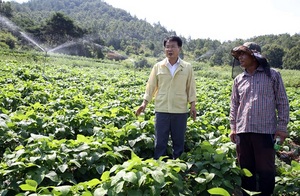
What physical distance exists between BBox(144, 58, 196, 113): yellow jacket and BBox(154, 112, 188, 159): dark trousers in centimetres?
9

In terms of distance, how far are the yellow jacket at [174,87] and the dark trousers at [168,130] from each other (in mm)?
87

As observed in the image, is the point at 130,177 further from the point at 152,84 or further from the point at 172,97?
the point at 152,84

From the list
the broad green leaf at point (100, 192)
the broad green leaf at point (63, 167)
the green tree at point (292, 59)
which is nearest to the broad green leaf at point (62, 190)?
the broad green leaf at point (100, 192)

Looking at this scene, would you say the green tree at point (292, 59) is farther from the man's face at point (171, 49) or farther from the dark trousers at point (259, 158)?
the dark trousers at point (259, 158)

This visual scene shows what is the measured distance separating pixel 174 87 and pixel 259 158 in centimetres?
134

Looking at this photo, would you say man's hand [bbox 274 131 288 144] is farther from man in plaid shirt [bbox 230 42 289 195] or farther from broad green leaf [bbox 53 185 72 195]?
broad green leaf [bbox 53 185 72 195]

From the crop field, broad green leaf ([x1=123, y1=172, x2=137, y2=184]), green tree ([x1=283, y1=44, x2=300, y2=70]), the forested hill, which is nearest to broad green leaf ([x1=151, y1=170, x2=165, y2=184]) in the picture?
the crop field

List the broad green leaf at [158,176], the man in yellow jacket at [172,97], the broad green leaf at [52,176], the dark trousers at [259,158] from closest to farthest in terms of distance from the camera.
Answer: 1. the broad green leaf at [158,176]
2. the broad green leaf at [52,176]
3. the dark trousers at [259,158]
4. the man in yellow jacket at [172,97]

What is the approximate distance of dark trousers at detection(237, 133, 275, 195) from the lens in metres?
3.06

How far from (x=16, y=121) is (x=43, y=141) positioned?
1366 mm

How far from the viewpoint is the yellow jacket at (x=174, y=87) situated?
3.87 m

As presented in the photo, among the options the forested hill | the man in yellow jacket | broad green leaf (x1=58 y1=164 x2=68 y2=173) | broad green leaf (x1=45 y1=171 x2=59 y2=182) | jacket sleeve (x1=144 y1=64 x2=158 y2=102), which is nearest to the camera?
broad green leaf (x1=45 y1=171 x2=59 y2=182)

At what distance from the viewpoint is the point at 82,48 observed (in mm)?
53875

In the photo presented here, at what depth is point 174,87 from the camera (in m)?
3.88
